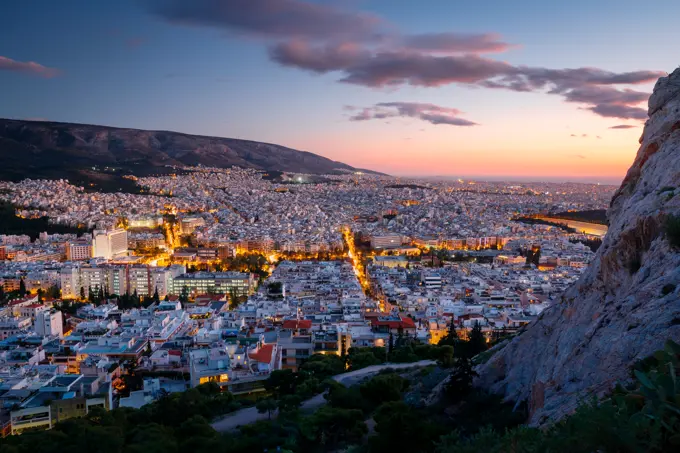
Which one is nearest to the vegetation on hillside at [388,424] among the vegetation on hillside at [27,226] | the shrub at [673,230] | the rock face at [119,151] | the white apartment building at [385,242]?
the shrub at [673,230]

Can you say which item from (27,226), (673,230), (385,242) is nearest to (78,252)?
(27,226)

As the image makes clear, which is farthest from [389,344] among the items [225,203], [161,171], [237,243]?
[161,171]

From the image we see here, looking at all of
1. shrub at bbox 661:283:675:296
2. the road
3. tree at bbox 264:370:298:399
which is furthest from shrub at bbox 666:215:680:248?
tree at bbox 264:370:298:399

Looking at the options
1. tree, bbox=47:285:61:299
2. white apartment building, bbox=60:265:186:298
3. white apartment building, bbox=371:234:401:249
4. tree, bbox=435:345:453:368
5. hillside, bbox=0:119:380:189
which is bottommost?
tree, bbox=47:285:61:299

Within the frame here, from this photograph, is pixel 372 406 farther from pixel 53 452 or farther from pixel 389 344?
pixel 389 344

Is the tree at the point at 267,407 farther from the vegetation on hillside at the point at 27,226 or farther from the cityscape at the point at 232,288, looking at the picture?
the vegetation on hillside at the point at 27,226

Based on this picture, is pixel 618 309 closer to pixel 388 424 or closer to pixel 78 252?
pixel 388 424

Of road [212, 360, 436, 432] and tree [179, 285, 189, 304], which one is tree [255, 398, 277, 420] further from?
tree [179, 285, 189, 304]

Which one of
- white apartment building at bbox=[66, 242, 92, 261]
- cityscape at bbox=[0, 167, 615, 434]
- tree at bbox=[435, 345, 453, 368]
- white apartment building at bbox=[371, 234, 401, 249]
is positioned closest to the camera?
tree at bbox=[435, 345, 453, 368]
